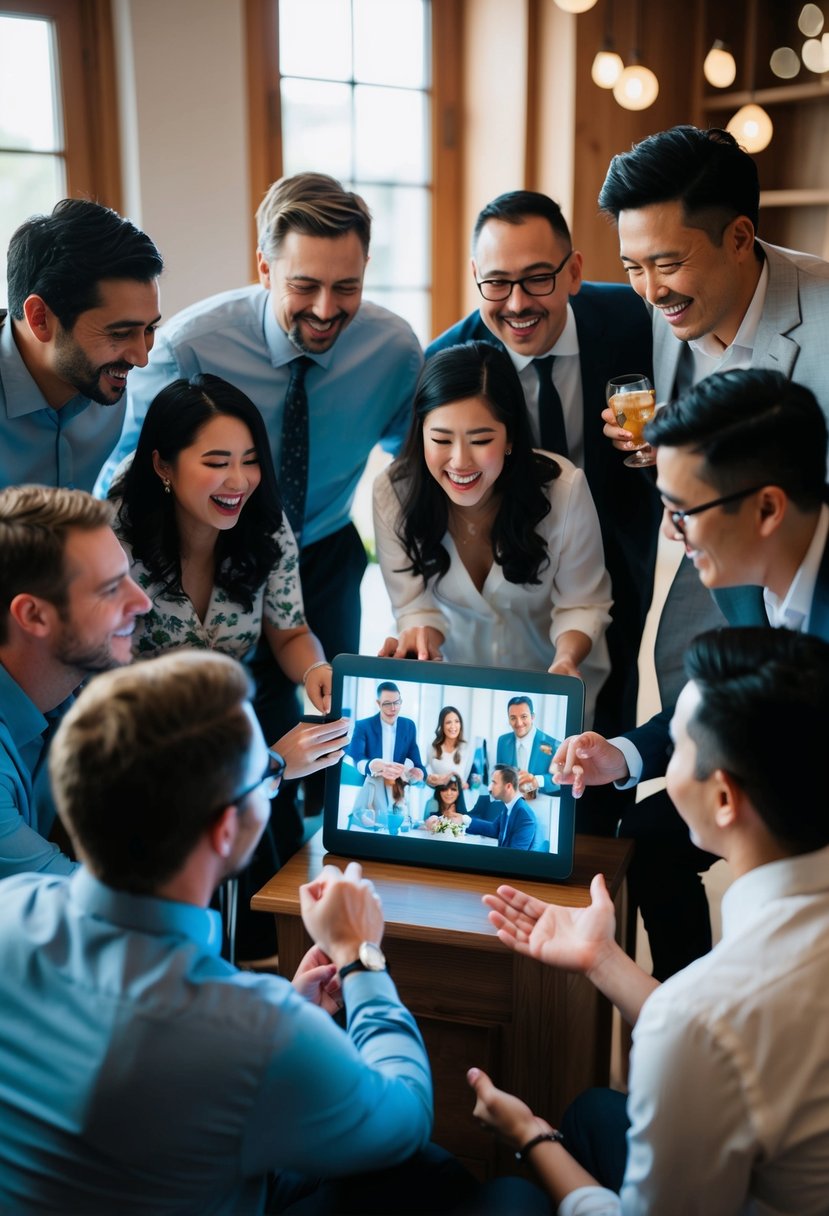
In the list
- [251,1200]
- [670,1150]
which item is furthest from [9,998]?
[670,1150]

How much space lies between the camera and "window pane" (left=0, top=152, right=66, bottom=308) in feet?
14.0

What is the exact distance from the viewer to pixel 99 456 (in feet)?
8.84

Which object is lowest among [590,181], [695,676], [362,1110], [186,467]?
[362,1110]

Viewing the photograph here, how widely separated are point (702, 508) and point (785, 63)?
4.32 meters

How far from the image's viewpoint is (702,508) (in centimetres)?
182

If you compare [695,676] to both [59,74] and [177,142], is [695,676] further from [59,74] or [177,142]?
[59,74]

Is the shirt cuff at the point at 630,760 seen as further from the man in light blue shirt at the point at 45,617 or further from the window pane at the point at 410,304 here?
the window pane at the point at 410,304

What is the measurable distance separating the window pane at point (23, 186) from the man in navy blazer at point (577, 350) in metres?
2.12

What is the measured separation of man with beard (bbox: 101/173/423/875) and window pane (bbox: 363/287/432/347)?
2507 millimetres

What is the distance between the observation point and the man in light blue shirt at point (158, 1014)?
117 centimetres

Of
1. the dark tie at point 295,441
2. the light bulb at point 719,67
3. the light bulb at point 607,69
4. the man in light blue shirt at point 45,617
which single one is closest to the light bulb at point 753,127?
the light bulb at point 719,67

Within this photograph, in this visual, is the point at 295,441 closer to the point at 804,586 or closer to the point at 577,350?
the point at 577,350

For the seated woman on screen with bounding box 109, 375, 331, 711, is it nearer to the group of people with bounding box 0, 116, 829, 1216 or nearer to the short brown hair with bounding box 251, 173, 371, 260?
the group of people with bounding box 0, 116, 829, 1216

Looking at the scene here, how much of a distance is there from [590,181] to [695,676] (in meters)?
4.30
